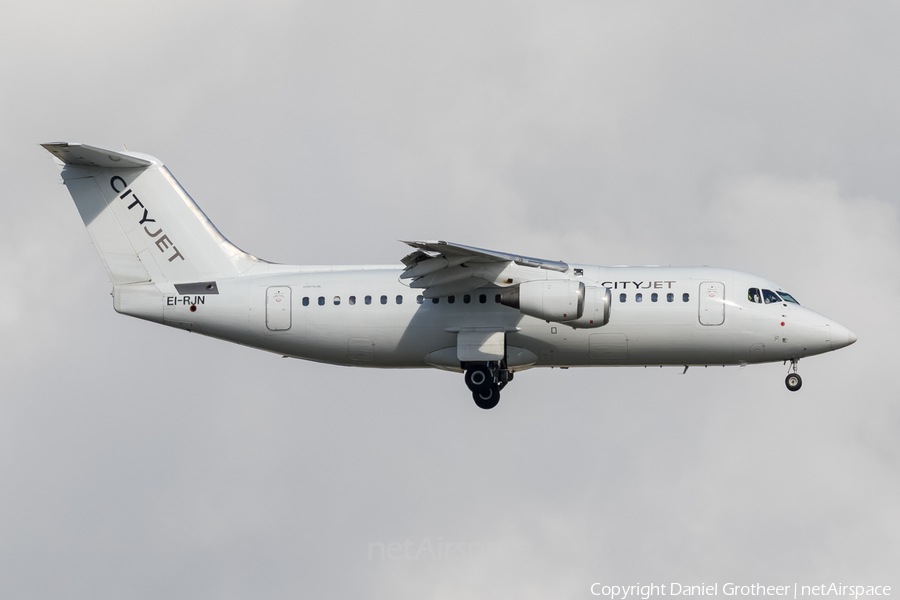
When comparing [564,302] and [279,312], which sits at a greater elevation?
[564,302]

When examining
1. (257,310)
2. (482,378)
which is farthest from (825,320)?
(257,310)

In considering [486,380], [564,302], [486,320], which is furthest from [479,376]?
[564,302]

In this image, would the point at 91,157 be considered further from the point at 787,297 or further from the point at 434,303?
the point at 787,297

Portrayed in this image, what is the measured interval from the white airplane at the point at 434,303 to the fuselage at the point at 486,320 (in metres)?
0.03

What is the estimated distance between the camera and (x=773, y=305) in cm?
2602

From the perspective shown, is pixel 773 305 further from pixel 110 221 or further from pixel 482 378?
pixel 110 221

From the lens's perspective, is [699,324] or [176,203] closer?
[699,324]

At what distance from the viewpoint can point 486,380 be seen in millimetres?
26438

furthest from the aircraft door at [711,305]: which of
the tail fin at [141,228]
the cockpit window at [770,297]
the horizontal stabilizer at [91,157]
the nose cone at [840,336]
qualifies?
the horizontal stabilizer at [91,157]

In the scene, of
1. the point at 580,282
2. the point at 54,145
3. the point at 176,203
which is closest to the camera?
the point at 580,282

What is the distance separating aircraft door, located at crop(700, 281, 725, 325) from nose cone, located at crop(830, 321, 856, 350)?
2536 millimetres

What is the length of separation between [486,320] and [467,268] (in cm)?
139

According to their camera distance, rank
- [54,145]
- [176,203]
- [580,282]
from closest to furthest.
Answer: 1. [580,282]
2. [54,145]
3. [176,203]

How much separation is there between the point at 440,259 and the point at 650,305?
4791 millimetres
